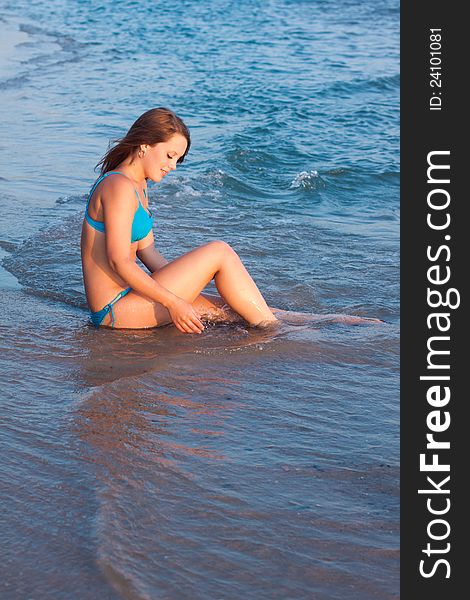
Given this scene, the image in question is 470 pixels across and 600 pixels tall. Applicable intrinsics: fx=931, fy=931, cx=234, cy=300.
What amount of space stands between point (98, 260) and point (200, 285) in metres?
0.57

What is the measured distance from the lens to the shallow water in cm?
297

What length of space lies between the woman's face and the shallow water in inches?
34.8

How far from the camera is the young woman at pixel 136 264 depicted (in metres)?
4.83

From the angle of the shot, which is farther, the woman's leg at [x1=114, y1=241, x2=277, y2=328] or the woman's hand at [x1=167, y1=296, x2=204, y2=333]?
the woman's leg at [x1=114, y1=241, x2=277, y2=328]

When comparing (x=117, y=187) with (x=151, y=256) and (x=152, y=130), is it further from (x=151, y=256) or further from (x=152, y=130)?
(x=151, y=256)

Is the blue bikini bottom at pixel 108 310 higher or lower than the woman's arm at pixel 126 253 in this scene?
lower

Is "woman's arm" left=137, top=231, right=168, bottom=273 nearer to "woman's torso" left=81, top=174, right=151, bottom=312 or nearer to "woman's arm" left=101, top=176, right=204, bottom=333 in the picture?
"woman's torso" left=81, top=174, right=151, bottom=312

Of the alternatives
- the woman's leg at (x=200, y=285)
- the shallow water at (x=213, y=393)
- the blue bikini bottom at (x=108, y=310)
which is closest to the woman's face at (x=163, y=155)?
the woman's leg at (x=200, y=285)

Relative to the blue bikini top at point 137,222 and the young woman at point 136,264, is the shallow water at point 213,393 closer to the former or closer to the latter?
the young woman at point 136,264

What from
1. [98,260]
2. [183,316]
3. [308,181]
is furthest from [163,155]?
[308,181]

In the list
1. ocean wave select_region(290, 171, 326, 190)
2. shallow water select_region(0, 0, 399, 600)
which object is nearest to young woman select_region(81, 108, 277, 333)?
shallow water select_region(0, 0, 399, 600)

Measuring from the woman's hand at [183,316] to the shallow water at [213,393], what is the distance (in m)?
0.12

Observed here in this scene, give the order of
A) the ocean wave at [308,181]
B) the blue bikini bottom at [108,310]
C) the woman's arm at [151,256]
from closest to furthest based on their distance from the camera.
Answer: the blue bikini bottom at [108,310], the woman's arm at [151,256], the ocean wave at [308,181]

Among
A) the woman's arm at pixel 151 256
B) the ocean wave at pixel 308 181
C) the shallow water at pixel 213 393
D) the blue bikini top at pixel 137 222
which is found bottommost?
the shallow water at pixel 213 393
